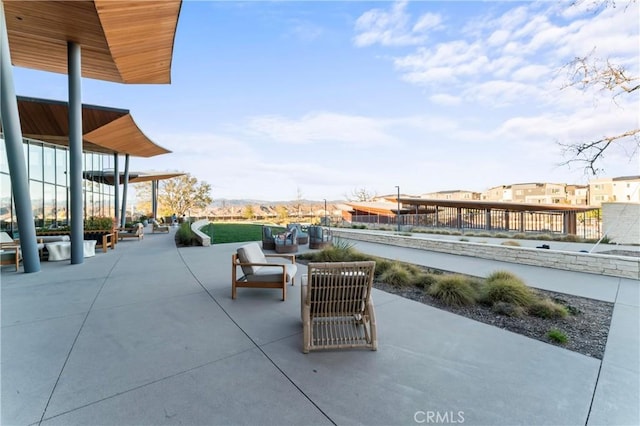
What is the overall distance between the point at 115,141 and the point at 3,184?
4298mm

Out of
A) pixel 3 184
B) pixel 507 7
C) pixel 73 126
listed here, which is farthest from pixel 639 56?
pixel 3 184

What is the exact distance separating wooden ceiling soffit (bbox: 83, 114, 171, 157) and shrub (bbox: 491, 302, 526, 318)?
40.8ft

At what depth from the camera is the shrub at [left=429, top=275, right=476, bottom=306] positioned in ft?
13.0

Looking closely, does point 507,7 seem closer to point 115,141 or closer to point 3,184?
Answer: point 115,141

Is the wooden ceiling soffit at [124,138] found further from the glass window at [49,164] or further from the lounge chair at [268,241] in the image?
the lounge chair at [268,241]

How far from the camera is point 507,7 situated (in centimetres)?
695

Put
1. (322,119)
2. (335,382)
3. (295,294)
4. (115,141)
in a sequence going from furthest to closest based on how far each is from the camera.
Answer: (322,119)
(115,141)
(295,294)
(335,382)

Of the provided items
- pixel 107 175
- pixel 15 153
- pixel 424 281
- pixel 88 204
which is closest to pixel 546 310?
pixel 424 281

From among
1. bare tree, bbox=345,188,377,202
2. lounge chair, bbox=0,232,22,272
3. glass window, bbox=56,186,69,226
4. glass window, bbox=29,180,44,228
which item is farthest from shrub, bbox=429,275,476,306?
bare tree, bbox=345,188,377,202

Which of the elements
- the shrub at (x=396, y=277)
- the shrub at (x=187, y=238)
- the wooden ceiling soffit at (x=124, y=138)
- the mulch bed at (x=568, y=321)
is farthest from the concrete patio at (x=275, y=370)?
the wooden ceiling soffit at (x=124, y=138)

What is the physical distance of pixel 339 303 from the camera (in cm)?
281

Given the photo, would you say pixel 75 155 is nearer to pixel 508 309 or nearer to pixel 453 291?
pixel 453 291

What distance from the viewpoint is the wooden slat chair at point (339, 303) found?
8.69 feet

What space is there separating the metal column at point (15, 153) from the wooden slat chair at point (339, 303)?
22.5 feet
